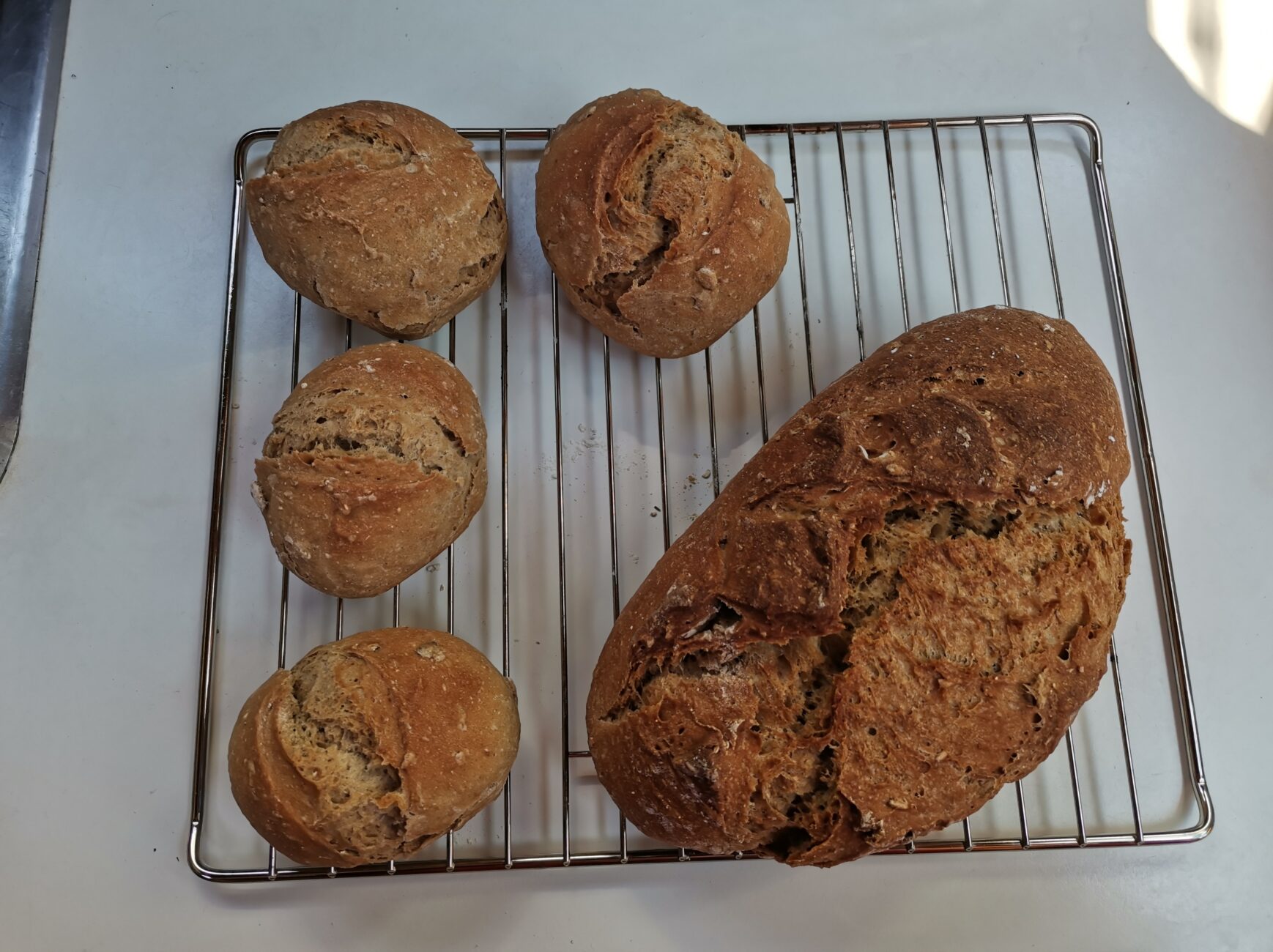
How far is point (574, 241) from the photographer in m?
1.49

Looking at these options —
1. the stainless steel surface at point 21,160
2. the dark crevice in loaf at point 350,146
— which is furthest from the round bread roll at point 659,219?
the stainless steel surface at point 21,160

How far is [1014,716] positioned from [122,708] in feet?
5.30

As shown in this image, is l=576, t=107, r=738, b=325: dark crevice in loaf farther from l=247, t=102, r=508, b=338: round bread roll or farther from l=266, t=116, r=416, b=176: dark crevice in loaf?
l=266, t=116, r=416, b=176: dark crevice in loaf

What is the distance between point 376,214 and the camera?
1.43 m

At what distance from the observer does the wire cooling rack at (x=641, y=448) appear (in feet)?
5.24

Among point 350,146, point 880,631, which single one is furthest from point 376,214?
point 880,631

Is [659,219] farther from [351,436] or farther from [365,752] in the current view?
[365,752]

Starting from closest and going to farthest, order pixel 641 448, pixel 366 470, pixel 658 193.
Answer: pixel 366 470, pixel 658 193, pixel 641 448

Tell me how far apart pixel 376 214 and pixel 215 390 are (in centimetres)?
59

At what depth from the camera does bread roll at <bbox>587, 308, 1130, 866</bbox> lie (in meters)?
1.21

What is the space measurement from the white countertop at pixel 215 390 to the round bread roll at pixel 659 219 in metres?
0.40

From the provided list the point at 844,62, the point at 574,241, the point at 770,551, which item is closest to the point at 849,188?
the point at 844,62

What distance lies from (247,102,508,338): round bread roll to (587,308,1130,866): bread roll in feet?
2.27

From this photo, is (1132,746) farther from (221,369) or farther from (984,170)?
(221,369)
